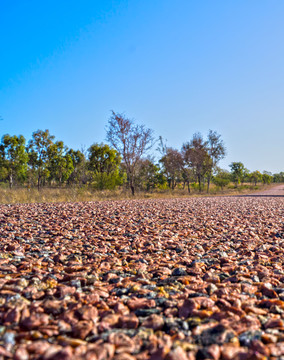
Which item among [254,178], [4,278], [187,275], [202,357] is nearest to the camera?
[202,357]

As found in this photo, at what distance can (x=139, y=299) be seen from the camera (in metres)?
2.06

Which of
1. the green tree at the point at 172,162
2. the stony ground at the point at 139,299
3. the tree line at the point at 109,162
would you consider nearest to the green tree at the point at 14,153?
the tree line at the point at 109,162

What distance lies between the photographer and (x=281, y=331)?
170cm

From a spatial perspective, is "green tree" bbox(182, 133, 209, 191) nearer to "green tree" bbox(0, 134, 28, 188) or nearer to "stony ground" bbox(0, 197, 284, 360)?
"green tree" bbox(0, 134, 28, 188)

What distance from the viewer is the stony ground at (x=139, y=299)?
1.45m

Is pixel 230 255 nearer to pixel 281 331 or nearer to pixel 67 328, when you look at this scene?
Result: pixel 281 331

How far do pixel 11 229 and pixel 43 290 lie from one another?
322cm

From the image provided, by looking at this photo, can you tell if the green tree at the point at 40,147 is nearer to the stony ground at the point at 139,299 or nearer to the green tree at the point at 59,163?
the green tree at the point at 59,163

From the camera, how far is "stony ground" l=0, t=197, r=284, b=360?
4.76 ft

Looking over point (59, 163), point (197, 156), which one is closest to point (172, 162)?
point (197, 156)

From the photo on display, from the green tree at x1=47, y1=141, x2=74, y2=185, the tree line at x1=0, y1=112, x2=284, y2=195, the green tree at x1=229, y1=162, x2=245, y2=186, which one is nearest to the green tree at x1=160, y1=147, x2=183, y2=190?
the tree line at x1=0, y1=112, x2=284, y2=195

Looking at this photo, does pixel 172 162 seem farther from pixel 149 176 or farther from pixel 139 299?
pixel 139 299

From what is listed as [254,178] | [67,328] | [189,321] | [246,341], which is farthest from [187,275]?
[254,178]

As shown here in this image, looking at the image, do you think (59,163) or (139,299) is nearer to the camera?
(139,299)
